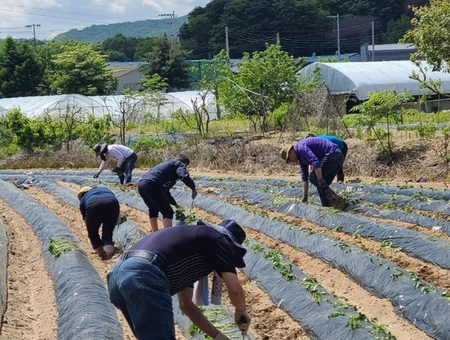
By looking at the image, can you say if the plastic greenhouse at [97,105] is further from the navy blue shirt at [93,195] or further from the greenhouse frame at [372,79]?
the navy blue shirt at [93,195]

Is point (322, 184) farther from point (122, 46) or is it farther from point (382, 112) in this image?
point (122, 46)

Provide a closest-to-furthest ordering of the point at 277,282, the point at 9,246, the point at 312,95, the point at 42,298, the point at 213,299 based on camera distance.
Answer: the point at 213,299
the point at 277,282
the point at 42,298
the point at 9,246
the point at 312,95

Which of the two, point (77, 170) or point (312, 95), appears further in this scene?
point (77, 170)

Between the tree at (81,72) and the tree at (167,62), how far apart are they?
4903mm

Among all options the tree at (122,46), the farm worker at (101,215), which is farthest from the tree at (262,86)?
the tree at (122,46)

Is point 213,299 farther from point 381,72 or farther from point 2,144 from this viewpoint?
point 381,72

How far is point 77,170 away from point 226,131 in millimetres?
6418

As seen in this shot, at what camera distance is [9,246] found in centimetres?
991

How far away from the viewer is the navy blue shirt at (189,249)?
Answer: 4191 mm

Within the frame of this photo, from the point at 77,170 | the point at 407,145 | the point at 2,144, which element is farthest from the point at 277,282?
the point at 2,144

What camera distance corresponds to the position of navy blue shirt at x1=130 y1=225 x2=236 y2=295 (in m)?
4.19

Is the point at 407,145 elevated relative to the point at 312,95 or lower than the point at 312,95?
lower

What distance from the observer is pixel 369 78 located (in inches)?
1259

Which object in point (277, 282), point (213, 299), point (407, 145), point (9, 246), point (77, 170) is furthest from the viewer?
point (77, 170)
